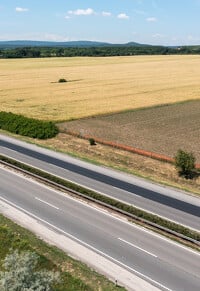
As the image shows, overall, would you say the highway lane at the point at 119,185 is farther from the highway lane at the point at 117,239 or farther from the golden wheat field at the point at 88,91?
the golden wheat field at the point at 88,91

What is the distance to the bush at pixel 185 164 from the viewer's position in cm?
4706

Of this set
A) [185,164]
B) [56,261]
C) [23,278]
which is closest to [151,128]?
[185,164]

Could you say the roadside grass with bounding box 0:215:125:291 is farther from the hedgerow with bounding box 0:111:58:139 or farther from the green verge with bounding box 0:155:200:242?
the hedgerow with bounding box 0:111:58:139

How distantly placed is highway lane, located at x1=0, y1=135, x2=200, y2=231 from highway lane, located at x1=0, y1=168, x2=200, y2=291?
4.27 metres

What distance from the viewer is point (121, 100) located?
94.4m

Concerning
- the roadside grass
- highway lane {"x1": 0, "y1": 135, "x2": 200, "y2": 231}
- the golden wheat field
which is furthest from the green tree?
the golden wheat field

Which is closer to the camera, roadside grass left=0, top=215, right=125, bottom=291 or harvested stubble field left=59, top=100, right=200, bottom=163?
roadside grass left=0, top=215, right=125, bottom=291

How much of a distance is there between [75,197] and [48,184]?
15.4 ft

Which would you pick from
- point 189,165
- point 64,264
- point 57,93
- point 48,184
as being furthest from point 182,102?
point 64,264

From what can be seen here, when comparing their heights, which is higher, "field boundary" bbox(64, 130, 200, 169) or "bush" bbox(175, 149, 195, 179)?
"bush" bbox(175, 149, 195, 179)

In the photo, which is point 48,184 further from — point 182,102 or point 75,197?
point 182,102

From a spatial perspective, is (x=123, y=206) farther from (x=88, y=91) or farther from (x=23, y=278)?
(x=88, y=91)

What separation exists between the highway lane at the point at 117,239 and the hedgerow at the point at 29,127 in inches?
957

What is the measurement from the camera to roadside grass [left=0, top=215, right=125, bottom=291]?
83.1 feet
